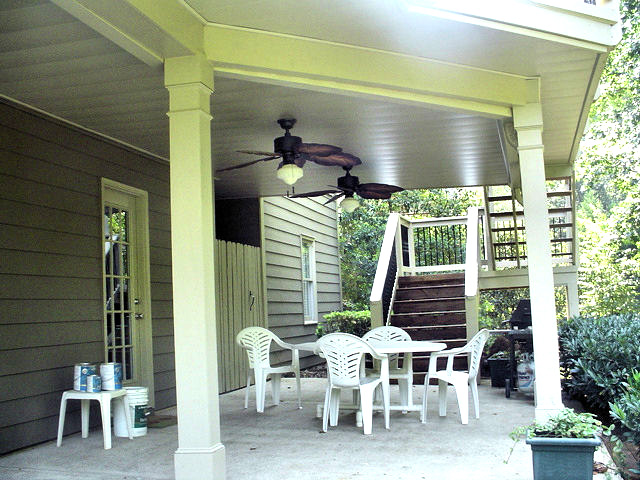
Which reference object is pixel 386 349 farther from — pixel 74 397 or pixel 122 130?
pixel 122 130

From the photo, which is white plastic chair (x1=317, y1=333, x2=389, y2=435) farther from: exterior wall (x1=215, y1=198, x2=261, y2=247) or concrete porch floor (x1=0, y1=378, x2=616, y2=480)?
exterior wall (x1=215, y1=198, x2=261, y2=247)

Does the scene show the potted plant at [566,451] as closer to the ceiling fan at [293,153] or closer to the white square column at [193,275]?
the white square column at [193,275]

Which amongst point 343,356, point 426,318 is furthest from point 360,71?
point 426,318

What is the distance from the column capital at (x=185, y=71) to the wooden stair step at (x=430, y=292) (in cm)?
606

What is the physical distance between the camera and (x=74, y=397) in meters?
4.94

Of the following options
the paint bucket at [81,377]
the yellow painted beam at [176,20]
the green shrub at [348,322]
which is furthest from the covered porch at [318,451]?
the green shrub at [348,322]

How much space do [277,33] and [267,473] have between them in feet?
8.88

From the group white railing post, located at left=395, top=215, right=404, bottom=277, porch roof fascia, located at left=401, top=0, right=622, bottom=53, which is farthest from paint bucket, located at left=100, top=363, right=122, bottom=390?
white railing post, located at left=395, top=215, right=404, bottom=277

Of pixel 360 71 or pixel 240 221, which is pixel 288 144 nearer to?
pixel 360 71

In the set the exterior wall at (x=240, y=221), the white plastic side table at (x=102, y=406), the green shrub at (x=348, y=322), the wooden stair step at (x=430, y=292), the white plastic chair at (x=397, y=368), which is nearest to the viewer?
the white plastic side table at (x=102, y=406)

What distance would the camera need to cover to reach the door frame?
21.2 feet

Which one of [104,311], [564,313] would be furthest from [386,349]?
[564,313]

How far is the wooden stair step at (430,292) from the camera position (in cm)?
923

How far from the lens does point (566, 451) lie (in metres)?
3.28
